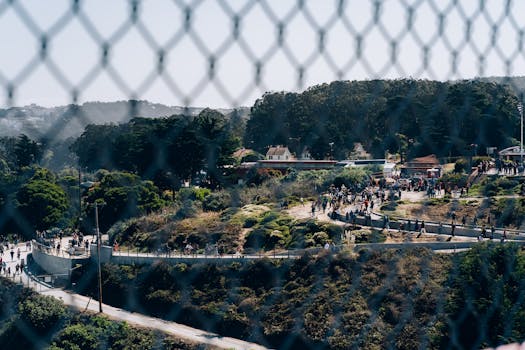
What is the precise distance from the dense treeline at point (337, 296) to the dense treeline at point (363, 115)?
5.21ft

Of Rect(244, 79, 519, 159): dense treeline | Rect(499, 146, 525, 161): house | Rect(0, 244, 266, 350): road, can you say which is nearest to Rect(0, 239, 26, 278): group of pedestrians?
Rect(0, 244, 266, 350): road

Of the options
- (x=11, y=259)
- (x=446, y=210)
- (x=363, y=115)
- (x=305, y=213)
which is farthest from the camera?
(x=305, y=213)

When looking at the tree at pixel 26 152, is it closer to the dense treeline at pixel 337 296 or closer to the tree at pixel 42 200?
the tree at pixel 42 200

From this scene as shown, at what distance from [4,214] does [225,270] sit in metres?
6.54

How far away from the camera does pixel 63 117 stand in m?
0.92

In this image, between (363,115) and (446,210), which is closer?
(363,115)

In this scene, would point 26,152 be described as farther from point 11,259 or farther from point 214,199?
point 11,259

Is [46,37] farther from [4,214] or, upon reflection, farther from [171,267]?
[171,267]

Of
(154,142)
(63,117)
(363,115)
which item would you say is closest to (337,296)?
(363,115)

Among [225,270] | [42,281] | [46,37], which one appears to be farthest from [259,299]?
[46,37]

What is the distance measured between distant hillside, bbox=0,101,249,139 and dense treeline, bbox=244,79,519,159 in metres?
0.38

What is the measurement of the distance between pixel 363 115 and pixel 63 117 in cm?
93

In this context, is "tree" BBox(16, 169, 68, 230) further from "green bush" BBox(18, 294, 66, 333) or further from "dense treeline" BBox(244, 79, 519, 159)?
Result: "green bush" BBox(18, 294, 66, 333)

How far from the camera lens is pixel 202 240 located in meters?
8.43
